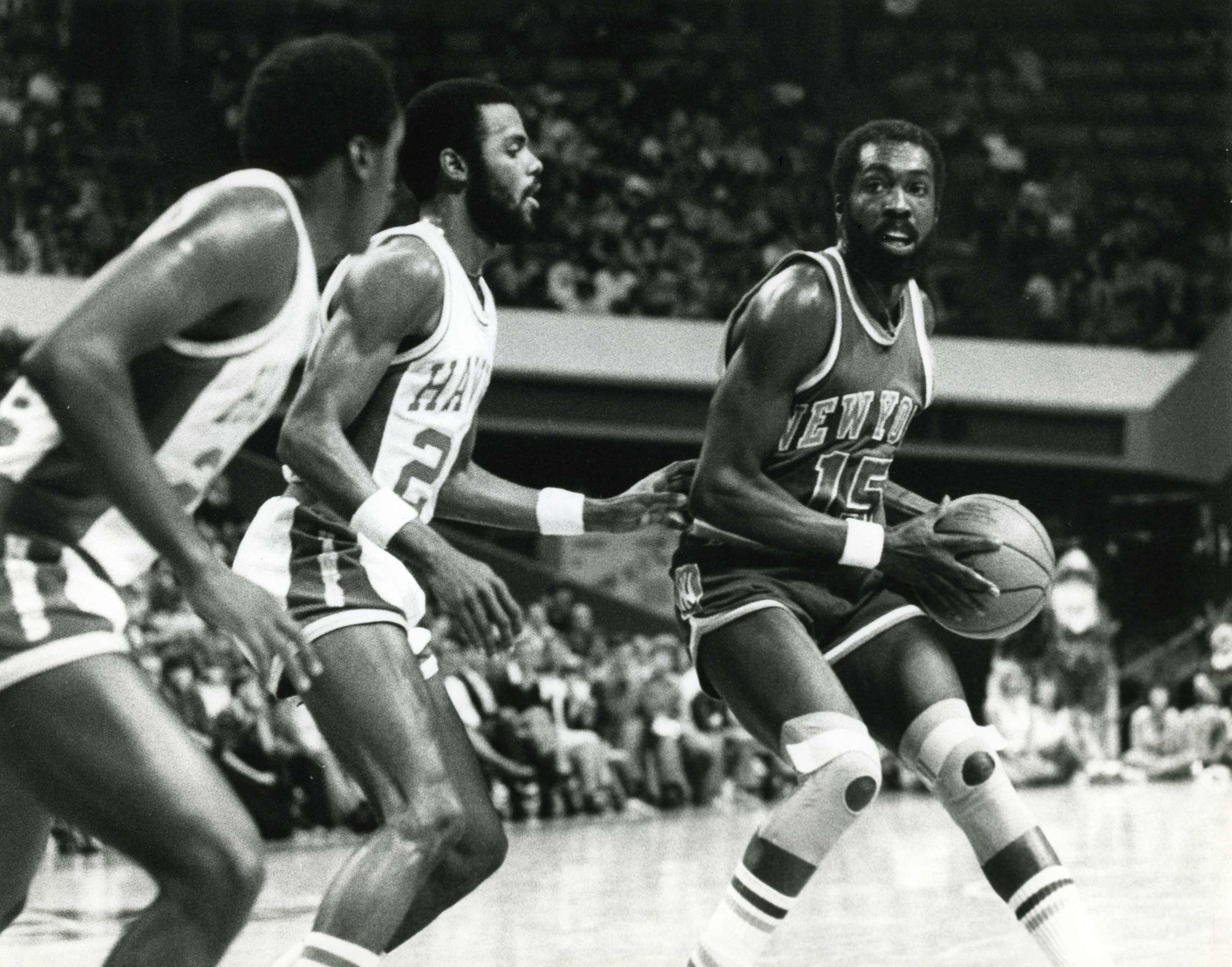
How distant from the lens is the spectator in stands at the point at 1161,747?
16.7 meters

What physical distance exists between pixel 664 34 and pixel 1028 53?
3.88 m

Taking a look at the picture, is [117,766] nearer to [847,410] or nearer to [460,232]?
[460,232]

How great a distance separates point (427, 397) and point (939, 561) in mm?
1249

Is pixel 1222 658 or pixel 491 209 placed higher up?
pixel 491 209

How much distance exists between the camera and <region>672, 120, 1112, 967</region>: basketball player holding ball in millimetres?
4414

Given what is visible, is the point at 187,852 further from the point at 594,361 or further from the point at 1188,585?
the point at 1188,585

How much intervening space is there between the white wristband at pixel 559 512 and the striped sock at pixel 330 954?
1312mm

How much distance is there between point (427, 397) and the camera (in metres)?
4.27

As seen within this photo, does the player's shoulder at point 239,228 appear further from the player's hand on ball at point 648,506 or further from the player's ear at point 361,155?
the player's hand on ball at point 648,506

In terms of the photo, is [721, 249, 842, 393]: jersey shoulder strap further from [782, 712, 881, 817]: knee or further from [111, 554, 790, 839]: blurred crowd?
[111, 554, 790, 839]: blurred crowd

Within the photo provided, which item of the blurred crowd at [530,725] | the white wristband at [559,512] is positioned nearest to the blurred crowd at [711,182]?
the blurred crowd at [530,725]

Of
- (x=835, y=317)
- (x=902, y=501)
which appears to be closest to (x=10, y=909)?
(x=835, y=317)

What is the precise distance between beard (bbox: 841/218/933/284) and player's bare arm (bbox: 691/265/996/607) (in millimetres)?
213

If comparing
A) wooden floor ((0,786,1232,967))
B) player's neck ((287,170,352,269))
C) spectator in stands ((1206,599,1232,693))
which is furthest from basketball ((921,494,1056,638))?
spectator in stands ((1206,599,1232,693))
